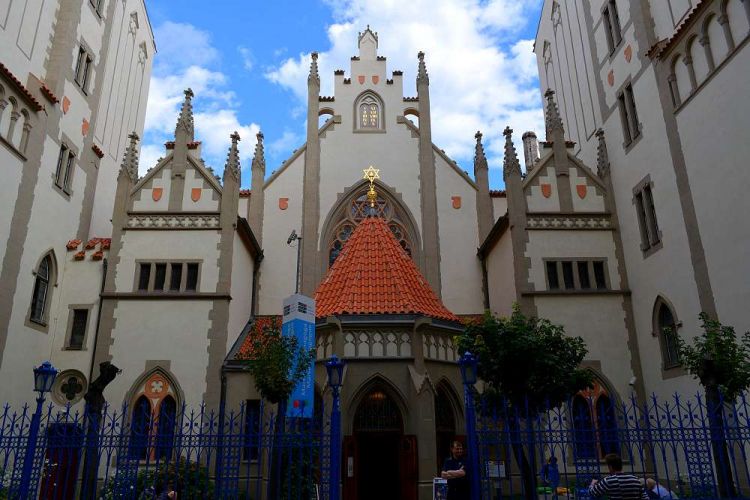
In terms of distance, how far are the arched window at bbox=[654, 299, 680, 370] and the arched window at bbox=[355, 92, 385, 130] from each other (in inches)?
532

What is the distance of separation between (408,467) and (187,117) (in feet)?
48.5

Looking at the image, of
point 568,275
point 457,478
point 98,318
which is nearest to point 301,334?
point 457,478

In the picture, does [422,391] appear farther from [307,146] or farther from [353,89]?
[353,89]

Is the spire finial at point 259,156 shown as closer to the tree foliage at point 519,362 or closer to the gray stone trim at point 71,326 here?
the gray stone trim at point 71,326

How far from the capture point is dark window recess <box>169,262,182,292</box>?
1912 centimetres

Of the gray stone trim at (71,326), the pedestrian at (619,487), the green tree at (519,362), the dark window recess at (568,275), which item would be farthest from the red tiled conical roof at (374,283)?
the pedestrian at (619,487)

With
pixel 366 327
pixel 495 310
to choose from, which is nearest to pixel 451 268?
pixel 495 310

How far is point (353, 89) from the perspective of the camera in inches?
1003

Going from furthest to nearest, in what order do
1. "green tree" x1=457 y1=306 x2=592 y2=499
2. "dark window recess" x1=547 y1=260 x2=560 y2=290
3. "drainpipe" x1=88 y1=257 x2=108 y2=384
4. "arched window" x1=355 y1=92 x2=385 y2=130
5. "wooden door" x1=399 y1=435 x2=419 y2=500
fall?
1. "arched window" x1=355 y1=92 x2=385 y2=130
2. "dark window recess" x1=547 y1=260 x2=560 y2=290
3. "drainpipe" x1=88 y1=257 x2=108 y2=384
4. "wooden door" x1=399 y1=435 x2=419 y2=500
5. "green tree" x1=457 y1=306 x2=592 y2=499

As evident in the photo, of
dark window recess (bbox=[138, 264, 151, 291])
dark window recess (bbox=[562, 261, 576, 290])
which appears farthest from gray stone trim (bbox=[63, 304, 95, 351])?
dark window recess (bbox=[562, 261, 576, 290])

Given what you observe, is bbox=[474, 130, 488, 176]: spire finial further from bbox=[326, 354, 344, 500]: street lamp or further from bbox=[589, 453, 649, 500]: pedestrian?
bbox=[589, 453, 649, 500]: pedestrian

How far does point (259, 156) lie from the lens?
23984mm

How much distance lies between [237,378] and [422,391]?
6.24 metres

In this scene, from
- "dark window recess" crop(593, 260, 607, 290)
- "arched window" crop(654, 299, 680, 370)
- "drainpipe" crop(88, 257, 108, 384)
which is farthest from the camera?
"dark window recess" crop(593, 260, 607, 290)
